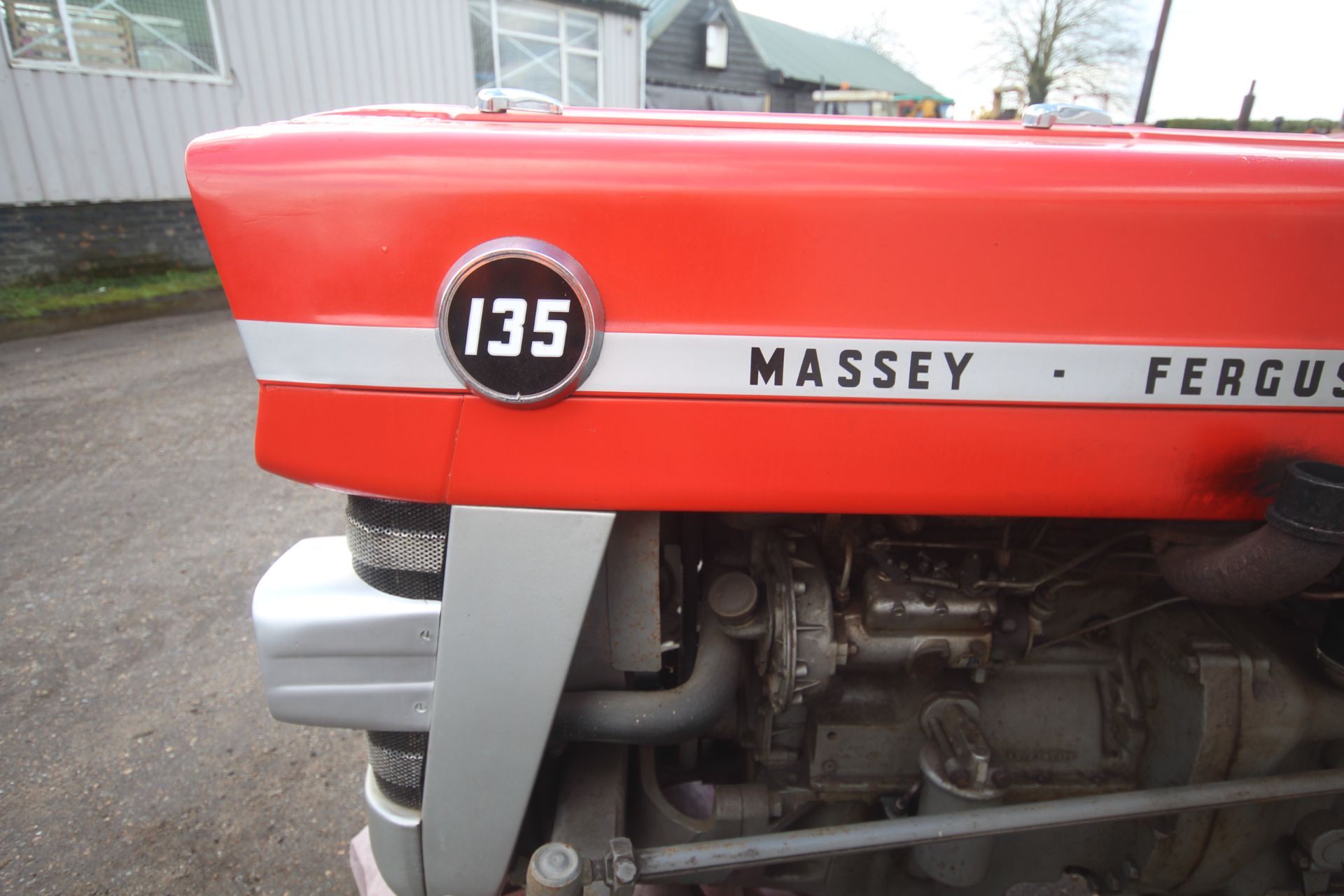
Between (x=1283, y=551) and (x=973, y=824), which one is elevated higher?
(x=1283, y=551)

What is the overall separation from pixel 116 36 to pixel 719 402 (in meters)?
8.97

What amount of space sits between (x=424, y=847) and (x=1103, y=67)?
2508mm

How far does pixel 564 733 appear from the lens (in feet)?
Answer: 4.27

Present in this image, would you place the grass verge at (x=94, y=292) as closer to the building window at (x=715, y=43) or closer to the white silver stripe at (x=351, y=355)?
the white silver stripe at (x=351, y=355)

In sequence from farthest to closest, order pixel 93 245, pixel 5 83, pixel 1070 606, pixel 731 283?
pixel 93 245
pixel 5 83
pixel 1070 606
pixel 731 283

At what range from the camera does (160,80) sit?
7.48 m

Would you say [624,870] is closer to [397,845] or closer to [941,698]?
[397,845]

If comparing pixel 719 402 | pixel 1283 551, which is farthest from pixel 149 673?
pixel 1283 551

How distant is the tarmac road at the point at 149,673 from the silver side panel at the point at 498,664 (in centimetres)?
97

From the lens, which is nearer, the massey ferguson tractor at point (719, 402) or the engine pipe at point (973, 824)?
the massey ferguson tractor at point (719, 402)

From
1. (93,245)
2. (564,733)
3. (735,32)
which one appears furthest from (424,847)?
(735,32)

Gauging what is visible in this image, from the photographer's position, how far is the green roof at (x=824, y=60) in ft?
60.1

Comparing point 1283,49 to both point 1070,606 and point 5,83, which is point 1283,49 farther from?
point 5,83

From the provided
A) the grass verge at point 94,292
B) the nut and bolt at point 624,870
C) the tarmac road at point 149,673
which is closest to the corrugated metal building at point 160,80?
the grass verge at point 94,292
